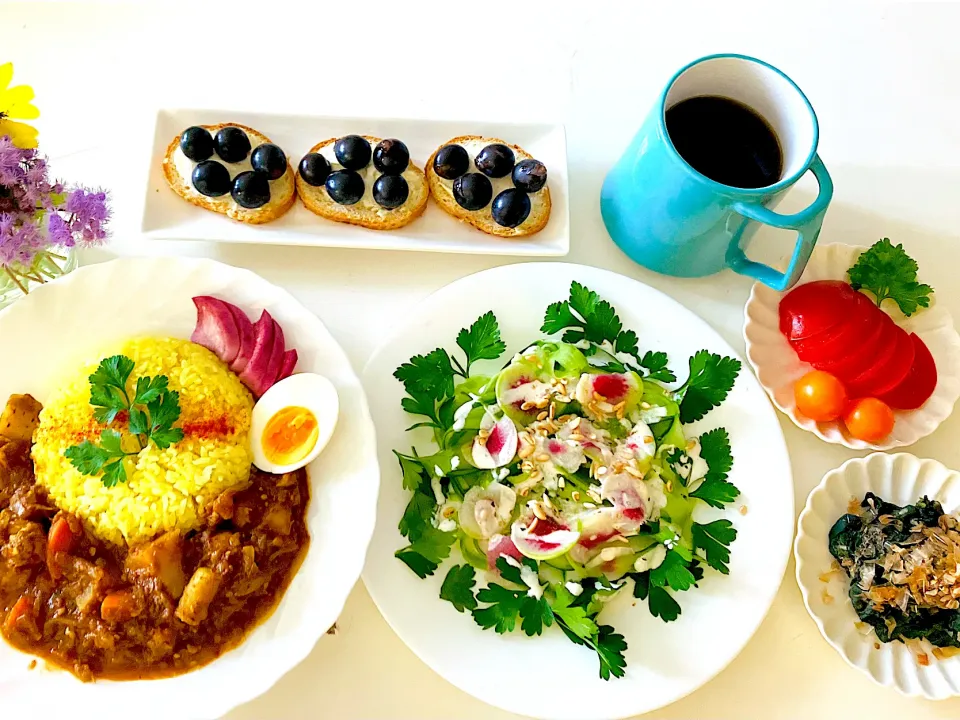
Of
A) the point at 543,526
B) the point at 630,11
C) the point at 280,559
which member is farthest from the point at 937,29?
the point at 280,559

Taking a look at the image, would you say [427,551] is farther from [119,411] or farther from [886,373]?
[886,373]

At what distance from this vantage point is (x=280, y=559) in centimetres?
155

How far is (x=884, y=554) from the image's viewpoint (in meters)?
1.64

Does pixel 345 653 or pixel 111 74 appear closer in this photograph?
pixel 345 653

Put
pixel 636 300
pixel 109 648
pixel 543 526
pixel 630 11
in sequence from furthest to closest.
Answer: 1. pixel 630 11
2. pixel 636 300
3. pixel 543 526
4. pixel 109 648

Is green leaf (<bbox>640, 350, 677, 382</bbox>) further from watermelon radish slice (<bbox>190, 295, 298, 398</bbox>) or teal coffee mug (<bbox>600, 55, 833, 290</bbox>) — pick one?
watermelon radish slice (<bbox>190, 295, 298, 398</bbox>)

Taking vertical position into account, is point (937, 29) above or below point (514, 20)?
above

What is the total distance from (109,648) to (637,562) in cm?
112

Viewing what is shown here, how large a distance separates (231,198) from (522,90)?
951 mm

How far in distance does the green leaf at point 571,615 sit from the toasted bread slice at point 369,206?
3.35ft

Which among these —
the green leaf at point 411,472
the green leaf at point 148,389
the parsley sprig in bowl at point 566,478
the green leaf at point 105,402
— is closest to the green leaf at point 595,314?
the parsley sprig in bowl at point 566,478

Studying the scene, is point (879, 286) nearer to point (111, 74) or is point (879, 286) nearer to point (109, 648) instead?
point (109, 648)

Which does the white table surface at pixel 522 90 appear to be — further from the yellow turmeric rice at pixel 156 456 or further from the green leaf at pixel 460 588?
the green leaf at pixel 460 588

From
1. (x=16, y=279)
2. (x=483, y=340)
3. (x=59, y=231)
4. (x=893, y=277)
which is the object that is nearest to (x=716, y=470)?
(x=483, y=340)
